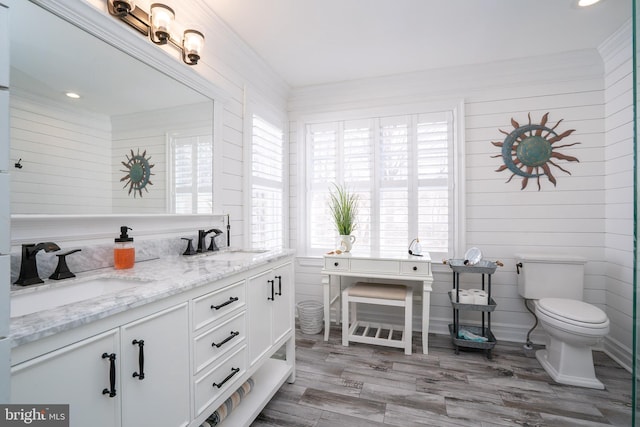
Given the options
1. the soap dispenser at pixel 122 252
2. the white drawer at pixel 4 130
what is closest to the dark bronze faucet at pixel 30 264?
the soap dispenser at pixel 122 252

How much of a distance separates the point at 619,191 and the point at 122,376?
3.52m

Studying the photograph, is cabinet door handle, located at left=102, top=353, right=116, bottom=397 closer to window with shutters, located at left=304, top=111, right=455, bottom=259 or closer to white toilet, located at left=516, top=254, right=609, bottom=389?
window with shutters, located at left=304, top=111, right=455, bottom=259

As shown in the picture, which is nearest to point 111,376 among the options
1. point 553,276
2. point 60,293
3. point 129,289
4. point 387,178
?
point 129,289

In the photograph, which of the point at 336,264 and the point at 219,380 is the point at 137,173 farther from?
the point at 336,264

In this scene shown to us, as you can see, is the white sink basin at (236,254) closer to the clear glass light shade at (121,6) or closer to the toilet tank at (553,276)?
the clear glass light shade at (121,6)

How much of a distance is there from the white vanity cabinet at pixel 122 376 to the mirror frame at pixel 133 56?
2.14 ft

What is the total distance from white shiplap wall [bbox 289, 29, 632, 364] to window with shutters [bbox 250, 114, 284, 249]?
128 centimetres

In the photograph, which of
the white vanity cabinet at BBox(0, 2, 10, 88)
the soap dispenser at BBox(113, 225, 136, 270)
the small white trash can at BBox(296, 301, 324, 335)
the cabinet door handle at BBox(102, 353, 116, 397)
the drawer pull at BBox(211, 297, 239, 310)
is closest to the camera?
the white vanity cabinet at BBox(0, 2, 10, 88)

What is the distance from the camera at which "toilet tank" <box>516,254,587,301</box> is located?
8.18 ft

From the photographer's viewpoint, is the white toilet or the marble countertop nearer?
the marble countertop

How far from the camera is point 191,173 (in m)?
1.99

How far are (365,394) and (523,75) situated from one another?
3086 millimetres

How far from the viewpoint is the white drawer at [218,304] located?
4.05ft

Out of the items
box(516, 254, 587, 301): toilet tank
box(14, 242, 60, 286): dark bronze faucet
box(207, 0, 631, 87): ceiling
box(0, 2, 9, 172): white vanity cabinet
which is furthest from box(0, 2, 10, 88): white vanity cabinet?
box(516, 254, 587, 301): toilet tank
